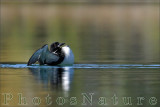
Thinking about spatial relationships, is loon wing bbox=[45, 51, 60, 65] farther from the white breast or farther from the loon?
the white breast

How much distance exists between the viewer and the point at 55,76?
18.7 meters

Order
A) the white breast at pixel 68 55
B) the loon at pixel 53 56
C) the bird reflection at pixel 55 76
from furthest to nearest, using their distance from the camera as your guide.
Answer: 1. the white breast at pixel 68 55
2. the loon at pixel 53 56
3. the bird reflection at pixel 55 76

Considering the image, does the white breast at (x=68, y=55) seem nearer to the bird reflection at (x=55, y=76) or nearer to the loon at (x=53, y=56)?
the loon at (x=53, y=56)

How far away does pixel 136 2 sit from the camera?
381 feet

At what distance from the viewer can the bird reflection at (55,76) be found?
17270 mm

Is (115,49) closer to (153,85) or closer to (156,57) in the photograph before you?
(156,57)

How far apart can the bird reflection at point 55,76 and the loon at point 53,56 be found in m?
0.28

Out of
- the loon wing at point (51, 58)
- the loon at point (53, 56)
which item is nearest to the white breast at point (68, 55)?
the loon at point (53, 56)

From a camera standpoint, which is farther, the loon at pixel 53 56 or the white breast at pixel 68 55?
the white breast at pixel 68 55

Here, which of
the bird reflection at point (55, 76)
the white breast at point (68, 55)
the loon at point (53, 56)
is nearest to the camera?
the bird reflection at point (55, 76)

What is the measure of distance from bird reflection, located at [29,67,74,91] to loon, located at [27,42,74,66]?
28 cm

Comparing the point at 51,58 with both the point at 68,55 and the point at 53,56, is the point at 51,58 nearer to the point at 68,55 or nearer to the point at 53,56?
the point at 53,56

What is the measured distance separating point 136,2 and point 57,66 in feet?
316

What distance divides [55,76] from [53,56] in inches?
74.9
